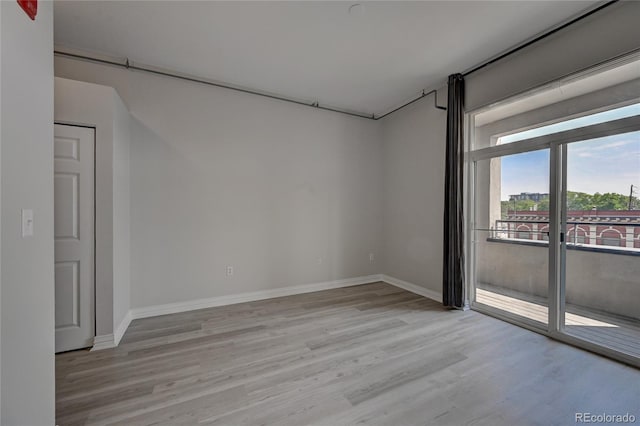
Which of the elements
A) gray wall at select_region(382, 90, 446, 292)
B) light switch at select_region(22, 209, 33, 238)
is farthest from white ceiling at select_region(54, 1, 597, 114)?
light switch at select_region(22, 209, 33, 238)

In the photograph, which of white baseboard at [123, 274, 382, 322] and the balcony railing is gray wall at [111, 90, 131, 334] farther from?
the balcony railing

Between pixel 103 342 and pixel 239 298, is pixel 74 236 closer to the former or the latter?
pixel 103 342

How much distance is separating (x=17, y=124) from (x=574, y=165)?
13.3 feet

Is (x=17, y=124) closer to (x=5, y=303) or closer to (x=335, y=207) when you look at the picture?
(x=5, y=303)

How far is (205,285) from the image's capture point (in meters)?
3.48

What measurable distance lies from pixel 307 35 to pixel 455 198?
260 cm

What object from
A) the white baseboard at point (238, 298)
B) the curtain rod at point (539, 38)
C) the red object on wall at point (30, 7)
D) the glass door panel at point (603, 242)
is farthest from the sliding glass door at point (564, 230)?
the red object on wall at point (30, 7)

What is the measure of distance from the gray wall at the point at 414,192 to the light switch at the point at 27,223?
398 centimetres

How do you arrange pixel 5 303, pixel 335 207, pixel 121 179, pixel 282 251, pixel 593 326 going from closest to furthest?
pixel 5 303 → pixel 593 326 → pixel 121 179 → pixel 282 251 → pixel 335 207

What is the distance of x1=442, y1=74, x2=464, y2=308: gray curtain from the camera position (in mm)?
3348

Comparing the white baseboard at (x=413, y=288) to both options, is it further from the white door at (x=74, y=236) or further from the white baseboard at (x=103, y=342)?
the white door at (x=74, y=236)

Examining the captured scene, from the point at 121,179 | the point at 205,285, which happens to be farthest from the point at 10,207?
the point at 205,285

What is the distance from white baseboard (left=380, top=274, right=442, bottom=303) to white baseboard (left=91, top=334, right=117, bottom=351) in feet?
12.6

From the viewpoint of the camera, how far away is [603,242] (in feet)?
7.76
